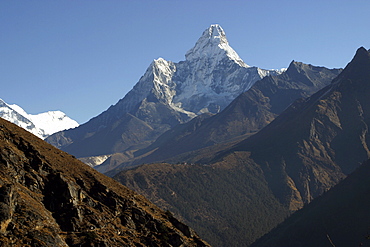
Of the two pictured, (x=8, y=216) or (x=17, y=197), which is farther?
(x=17, y=197)

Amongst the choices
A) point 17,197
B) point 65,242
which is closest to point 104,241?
point 65,242

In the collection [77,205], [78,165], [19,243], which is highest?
[78,165]

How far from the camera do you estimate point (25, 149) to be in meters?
143

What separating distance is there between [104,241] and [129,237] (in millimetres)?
12670

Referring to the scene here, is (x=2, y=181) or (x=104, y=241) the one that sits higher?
(x=2, y=181)

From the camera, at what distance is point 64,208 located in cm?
12800

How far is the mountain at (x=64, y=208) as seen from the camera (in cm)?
11062

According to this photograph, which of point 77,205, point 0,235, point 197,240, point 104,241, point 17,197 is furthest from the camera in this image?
point 197,240

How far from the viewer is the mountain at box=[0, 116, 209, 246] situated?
363 ft

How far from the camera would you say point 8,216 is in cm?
10738

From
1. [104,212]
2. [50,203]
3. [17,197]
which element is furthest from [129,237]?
[17,197]

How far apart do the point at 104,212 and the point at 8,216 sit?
119 ft

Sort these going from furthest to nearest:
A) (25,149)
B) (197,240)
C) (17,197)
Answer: (197,240), (25,149), (17,197)

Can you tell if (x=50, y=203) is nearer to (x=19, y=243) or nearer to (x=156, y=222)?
(x=19, y=243)
